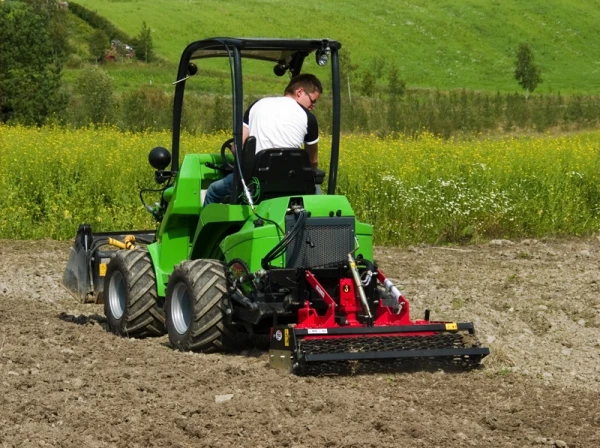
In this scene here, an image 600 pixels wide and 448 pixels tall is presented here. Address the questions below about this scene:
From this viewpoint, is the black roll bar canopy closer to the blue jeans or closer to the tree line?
the blue jeans

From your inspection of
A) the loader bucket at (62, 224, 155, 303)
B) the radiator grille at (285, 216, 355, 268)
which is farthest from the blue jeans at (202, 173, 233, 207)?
the loader bucket at (62, 224, 155, 303)

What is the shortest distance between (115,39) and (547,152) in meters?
63.3

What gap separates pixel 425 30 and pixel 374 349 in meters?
92.3

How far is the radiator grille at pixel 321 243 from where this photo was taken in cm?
762

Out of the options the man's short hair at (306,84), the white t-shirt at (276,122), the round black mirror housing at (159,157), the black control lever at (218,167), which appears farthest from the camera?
the round black mirror housing at (159,157)

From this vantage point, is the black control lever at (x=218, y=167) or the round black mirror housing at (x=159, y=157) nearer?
the black control lever at (x=218, y=167)

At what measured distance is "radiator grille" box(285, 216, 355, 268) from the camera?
25.0 feet

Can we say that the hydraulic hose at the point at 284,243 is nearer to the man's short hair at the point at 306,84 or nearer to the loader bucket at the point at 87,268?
the man's short hair at the point at 306,84

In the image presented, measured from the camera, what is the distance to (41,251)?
14.3 m

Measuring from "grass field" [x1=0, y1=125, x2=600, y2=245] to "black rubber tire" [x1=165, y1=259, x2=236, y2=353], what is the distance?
24.8 feet

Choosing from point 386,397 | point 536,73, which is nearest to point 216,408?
point 386,397

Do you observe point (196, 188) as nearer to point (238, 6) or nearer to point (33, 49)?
point (33, 49)

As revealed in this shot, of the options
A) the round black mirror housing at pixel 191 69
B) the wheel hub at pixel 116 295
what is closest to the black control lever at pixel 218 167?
the round black mirror housing at pixel 191 69

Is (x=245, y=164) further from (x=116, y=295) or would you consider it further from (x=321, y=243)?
(x=116, y=295)
